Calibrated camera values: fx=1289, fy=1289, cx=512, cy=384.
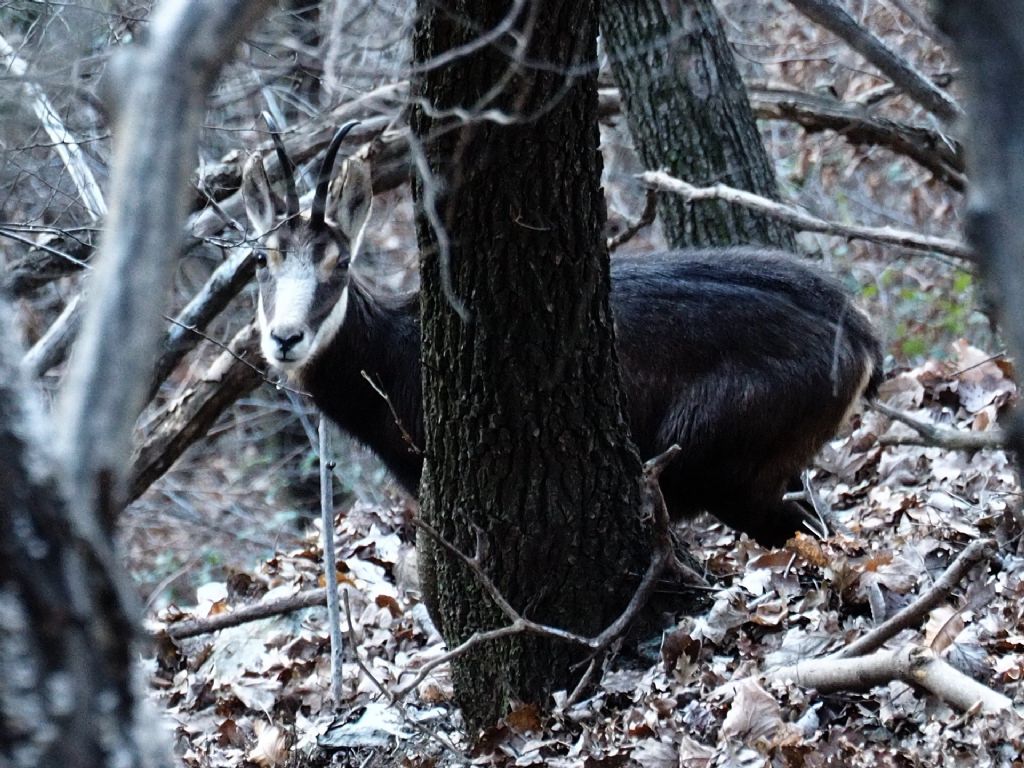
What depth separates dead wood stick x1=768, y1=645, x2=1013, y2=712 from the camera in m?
4.07

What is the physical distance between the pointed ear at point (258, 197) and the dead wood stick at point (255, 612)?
78.6 inches

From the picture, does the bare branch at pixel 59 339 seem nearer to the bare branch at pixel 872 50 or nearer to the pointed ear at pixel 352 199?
the pointed ear at pixel 352 199

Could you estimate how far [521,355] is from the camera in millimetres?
4793

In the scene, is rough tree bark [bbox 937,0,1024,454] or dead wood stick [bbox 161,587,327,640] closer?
rough tree bark [bbox 937,0,1024,454]

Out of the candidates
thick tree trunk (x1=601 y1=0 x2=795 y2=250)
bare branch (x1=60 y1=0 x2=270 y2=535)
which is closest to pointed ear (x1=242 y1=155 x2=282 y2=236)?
thick tree trunk (x1=601 y1=0 x2=795 y2=250)

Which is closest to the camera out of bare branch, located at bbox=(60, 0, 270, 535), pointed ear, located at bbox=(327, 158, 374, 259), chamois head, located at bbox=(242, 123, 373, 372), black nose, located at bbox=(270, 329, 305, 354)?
bare branch, located at bbox=(60, 0, 270, 535)

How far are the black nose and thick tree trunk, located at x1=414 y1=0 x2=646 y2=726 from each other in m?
1.47

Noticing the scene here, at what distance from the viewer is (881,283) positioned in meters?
12.4

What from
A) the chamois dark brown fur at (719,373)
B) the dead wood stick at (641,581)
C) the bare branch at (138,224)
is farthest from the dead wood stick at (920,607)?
the bare branch at (138,224)

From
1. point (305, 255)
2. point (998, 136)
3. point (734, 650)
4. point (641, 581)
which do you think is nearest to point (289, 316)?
point (305, 255)

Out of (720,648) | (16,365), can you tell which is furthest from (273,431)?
(16,365)

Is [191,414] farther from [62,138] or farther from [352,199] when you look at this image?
[62,138]

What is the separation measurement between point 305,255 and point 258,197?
1.39 feet

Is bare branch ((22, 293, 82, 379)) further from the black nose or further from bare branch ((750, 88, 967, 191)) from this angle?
bare branch ((750, 88, 967, 191))
